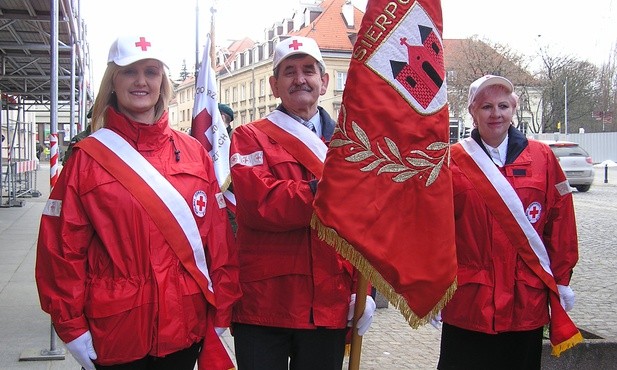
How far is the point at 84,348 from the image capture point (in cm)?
273

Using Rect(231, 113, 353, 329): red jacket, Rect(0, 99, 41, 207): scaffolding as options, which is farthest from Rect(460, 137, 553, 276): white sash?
Rect(0, 99, 41, 207): scaffolding

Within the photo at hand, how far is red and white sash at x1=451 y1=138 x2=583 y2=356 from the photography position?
3.55 meters

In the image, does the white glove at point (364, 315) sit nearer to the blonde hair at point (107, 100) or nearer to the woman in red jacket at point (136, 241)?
the woman in red jacket at point (136, 241)

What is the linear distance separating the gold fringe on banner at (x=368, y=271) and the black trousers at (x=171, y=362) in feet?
2.53

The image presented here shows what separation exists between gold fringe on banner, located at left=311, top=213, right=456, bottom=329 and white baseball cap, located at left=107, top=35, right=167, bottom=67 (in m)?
0.98

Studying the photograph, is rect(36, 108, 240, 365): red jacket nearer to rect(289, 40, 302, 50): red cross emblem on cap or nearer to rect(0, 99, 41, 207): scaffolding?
rect(289, 40, 302, 50): red cross emblem on cap

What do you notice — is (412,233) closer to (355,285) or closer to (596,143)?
(355,285)

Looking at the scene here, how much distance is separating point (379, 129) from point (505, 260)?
3.99ft

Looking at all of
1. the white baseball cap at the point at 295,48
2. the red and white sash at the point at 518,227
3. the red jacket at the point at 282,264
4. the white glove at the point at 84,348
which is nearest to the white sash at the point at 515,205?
the red and white sash at the point at 518,227

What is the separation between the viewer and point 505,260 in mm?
3561

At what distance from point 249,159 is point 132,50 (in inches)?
26.5

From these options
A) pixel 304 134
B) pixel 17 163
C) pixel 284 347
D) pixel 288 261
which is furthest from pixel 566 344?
pixel 17 163

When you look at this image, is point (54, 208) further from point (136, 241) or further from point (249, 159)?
point (249, 159)

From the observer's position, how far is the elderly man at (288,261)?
3.06 metres
